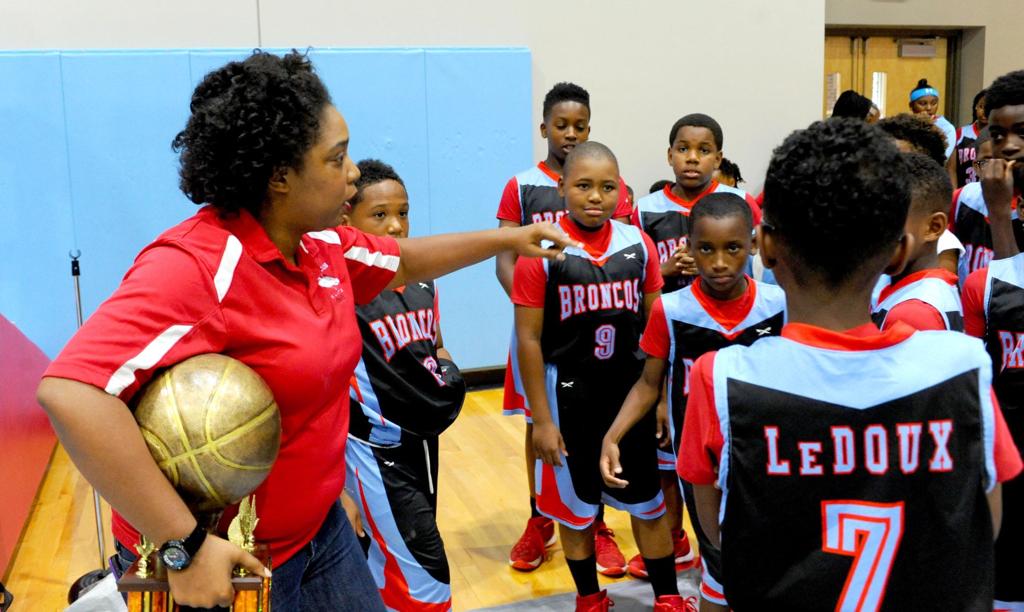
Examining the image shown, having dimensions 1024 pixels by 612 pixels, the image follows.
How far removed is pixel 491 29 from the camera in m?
6.46

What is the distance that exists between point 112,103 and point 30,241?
978 mm

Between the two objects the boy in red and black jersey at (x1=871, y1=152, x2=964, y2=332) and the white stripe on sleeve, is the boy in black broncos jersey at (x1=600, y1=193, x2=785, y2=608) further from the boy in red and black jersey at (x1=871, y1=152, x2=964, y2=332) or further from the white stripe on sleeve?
the white stripe on sleeve

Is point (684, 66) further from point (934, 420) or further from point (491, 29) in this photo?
point (934, 420)

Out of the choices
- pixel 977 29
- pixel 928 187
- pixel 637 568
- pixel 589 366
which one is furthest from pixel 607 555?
pixel 977 29

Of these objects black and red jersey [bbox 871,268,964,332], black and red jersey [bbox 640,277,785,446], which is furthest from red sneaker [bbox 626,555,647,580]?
black and red jersey [bbox 871,268,964,332]

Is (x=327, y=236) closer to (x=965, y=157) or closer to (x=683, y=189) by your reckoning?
(x=683, y=189)

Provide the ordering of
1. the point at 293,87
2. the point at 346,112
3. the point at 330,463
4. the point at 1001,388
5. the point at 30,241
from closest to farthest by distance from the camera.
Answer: the point at 293,87 < the point at 330,463 < the point at 1001,388 < the point at 30,241 < the point at 346,112

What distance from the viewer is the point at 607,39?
266 inches

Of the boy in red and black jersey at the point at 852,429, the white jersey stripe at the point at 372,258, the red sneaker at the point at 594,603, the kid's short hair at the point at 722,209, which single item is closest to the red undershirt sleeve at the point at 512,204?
the kid's short hair at the point at 722,209

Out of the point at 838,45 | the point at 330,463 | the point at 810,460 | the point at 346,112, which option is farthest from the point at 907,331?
the point at 838,45

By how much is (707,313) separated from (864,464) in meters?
1.49

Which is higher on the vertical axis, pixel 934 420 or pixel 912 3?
pixel 912 3

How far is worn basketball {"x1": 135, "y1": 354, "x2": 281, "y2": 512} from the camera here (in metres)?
1.56

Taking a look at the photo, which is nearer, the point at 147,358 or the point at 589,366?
the point at 147,358
